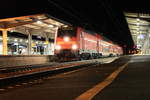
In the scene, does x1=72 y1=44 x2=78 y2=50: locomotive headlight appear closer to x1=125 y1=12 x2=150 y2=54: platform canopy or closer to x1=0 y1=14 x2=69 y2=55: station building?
x1=0 y1=14 x2=69 y2=55: station building

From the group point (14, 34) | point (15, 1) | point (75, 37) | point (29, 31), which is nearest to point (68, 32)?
point (75, 37)

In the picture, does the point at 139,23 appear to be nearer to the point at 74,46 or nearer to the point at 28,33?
the point at 28,33

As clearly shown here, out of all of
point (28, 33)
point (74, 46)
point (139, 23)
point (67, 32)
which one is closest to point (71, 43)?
point (74, 46)

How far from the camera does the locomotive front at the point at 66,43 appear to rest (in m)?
32.6

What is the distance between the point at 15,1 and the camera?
158ft

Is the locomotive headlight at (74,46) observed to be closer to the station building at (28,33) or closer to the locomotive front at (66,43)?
the locomotive front at (66,43)

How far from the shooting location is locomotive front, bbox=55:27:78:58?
32562mm

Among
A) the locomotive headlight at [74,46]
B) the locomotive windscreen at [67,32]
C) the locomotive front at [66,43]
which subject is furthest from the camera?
the locomotive windscreen at [67,32]

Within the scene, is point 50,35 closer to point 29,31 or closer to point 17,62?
point 29,31

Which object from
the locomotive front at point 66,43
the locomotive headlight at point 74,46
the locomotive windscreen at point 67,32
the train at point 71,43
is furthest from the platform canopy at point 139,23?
the locomotive headlight at point 74,46

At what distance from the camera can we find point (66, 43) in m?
33.2

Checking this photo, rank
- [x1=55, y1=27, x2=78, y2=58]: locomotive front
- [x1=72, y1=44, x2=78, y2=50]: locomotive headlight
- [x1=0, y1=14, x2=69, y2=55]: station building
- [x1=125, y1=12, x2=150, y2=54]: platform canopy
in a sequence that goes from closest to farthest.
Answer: [x1=72, y1=44, x2=78, y2=50]: locomotive headlight
[x1=55, y1=27, x2=78, y2=58]: locomotive front
[x1=0, y1=14, x2=69, y2=55]: station building
[x1=125, y1=12, x2=150, y2=54]: platform canopy

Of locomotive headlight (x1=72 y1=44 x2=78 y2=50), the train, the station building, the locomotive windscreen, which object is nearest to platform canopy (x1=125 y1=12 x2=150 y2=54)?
the station building

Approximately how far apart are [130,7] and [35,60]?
1732cm
